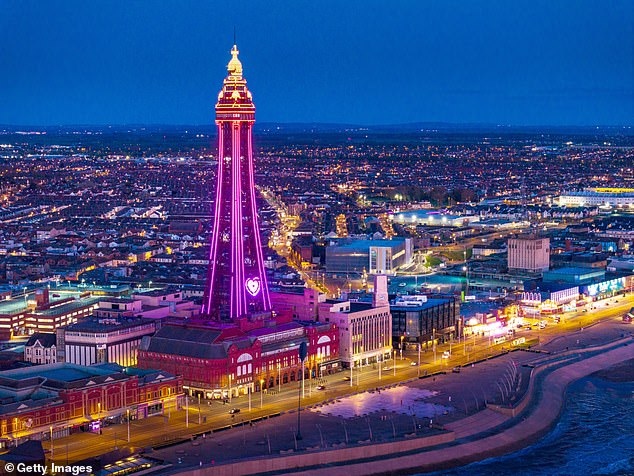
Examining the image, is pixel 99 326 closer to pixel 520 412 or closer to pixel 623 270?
pixel 520 412

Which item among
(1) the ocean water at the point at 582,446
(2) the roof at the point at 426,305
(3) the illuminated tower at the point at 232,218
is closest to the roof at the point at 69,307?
(3) the illuminated tower at the point at 232,218

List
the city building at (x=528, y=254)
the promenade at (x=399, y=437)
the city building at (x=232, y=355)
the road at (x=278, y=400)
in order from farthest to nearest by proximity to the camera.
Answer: the city building at (x=528, y=254)
the city building at (x=232, y=355)
the road at (x=278, y=400)
the promenade at (x=399, y=437)

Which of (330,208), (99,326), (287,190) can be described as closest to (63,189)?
(287,190)

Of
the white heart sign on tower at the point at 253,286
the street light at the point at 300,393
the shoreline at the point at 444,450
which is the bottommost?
the shoreline at the point at 444,450

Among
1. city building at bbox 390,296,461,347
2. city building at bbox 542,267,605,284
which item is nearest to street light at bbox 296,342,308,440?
city building at bbox 390,296,461,347

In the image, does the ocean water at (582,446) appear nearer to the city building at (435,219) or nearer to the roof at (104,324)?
the roof at (104,324)

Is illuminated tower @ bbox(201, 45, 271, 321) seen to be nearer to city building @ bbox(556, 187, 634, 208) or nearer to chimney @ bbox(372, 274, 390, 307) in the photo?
chimney @ bbox(372, 274, 390, 307)

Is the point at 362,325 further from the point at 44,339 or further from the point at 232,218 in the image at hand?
the point at 44,339
